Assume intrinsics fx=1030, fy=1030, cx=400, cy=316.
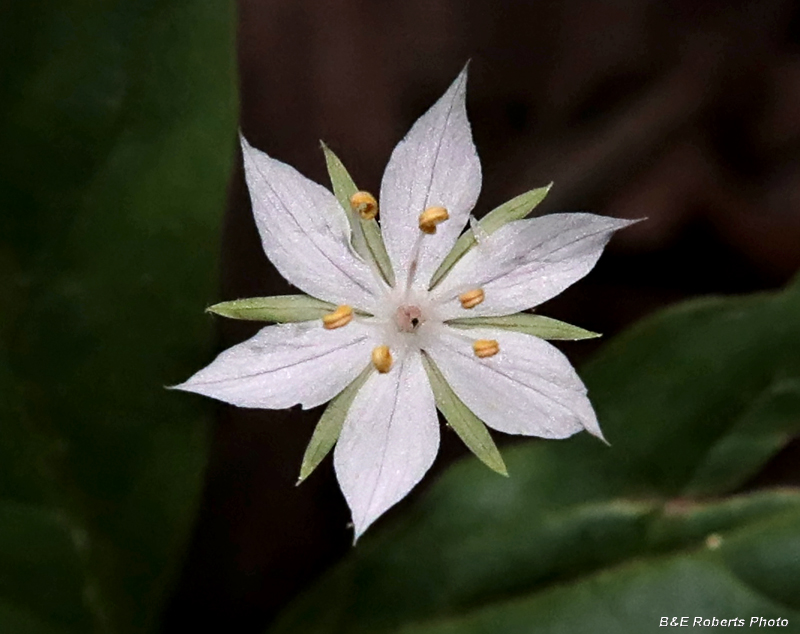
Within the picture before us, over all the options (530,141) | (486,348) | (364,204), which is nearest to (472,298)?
(486,348)

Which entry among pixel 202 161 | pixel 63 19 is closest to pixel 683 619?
pixel 202 161

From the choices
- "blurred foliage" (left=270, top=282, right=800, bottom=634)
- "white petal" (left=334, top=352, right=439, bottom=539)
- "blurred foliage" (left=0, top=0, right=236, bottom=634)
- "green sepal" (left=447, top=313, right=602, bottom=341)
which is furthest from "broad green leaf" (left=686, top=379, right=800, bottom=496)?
"blurred foliage" (left=0, top=0, right=236, bottom=634)

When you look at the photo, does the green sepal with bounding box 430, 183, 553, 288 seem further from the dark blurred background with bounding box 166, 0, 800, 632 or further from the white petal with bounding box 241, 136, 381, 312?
the dark blurred background with bounding box 166, 0, 800, 632

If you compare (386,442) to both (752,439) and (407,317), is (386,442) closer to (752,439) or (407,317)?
(407,317)

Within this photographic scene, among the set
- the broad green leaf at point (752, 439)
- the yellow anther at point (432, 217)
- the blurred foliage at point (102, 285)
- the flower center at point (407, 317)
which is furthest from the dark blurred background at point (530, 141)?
the yellow anther at point (432, 217)

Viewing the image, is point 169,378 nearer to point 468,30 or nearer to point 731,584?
point 731,584

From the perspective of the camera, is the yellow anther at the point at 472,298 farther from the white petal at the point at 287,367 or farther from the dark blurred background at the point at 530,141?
the dark blurred background at the point at 530,141
